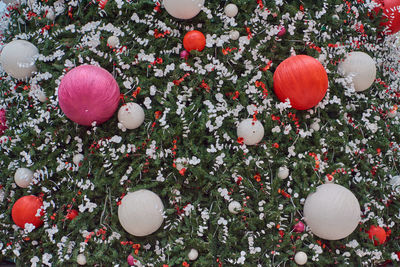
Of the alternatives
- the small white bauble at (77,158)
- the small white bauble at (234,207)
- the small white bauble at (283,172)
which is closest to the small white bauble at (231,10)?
the small white bauble at (283,172)

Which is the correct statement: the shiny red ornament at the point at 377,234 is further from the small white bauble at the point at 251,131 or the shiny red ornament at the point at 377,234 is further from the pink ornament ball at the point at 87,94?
the pink ornament ball at the point at 87,94

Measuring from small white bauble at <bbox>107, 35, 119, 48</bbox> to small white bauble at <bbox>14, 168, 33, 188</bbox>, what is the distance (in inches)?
34.6

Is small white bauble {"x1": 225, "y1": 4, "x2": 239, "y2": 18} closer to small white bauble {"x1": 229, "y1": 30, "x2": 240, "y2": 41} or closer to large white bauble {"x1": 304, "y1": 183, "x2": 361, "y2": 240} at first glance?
small white bauble {"x1": 229, "y1": 30, "x2": 240, "y2": 41}

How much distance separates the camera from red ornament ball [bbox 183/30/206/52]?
5.64ft

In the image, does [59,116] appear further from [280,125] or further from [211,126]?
[280,125]

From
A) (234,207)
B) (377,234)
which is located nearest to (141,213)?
(234,207)

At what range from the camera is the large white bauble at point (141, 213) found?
150 cm

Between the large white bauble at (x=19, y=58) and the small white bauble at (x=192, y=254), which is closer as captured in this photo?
the small white bauble at (x=192, y=254)

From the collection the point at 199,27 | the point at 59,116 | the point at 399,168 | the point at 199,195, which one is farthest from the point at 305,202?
the point at 59,116

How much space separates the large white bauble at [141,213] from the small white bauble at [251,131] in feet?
1.86

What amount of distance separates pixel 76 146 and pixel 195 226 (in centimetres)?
82

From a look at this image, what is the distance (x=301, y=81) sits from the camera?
162 centimetres

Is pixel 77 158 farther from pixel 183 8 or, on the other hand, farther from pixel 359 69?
pixel 359 69

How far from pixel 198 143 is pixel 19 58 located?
120 centimetres
